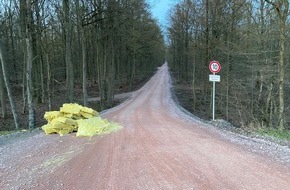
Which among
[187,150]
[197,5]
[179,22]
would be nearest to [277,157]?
[187,150]

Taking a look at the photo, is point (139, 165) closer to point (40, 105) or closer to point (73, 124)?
point (73, 124)

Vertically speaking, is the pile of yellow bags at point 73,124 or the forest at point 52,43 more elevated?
the forest at point 52,43

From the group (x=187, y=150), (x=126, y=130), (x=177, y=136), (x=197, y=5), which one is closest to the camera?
(x=187, y=150)

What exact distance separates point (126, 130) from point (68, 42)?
11.9m

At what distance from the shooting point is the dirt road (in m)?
5.36

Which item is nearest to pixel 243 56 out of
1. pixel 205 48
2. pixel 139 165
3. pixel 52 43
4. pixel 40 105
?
pixel 205 48

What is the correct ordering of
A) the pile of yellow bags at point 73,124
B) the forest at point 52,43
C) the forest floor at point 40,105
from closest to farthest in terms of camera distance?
the pile of yellow bags at point 73,124 < the forest at point 52,43 < the forest floor at point 40,105

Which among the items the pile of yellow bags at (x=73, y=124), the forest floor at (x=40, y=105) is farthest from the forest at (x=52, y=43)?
the pile of yellow bags at (x=73, y=124)

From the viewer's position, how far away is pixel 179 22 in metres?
37.9

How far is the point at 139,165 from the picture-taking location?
6.41 meters

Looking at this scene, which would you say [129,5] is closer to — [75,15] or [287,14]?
[75,15]

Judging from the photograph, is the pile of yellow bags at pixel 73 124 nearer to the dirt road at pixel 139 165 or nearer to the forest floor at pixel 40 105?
the dirt road at pixel 139 165

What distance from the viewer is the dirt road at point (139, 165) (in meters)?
5.36

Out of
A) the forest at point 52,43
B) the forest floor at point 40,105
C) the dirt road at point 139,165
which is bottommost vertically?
the forest floor at point 40,105
